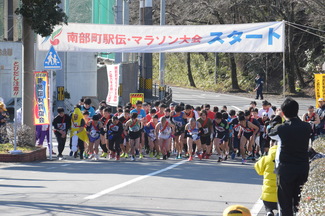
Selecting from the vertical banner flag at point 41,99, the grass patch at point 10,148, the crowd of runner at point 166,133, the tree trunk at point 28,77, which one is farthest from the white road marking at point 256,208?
the tree trunk at point 28,77

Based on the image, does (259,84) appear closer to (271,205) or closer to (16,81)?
(16,81)

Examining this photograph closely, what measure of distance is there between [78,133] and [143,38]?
4.63 m

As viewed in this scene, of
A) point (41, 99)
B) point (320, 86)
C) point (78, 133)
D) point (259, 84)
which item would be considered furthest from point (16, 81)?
point (259, 84)

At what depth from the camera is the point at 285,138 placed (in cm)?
763

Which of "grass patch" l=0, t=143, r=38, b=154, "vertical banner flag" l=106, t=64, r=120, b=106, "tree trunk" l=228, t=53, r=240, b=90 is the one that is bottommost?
"grass patch" l=0, t=143, r=38, b=154

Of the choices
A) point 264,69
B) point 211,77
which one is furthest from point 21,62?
point 211,77

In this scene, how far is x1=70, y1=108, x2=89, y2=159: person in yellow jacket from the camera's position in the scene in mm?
18609

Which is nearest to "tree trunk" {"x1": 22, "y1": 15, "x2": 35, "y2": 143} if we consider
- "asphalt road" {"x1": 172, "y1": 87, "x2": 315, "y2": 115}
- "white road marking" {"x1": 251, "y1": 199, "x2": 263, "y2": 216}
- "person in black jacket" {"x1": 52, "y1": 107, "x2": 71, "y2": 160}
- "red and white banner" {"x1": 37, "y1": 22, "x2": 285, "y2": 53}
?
"person in black jacket" {"x1": 52, "y1": 107, "x2": 71, "y2": 160}

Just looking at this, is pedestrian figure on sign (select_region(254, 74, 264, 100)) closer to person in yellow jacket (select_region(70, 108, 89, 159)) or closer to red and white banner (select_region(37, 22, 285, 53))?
red and white banner (select_region(37, 22, 285, 53))

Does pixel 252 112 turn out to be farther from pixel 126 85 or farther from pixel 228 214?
pixel 126 85

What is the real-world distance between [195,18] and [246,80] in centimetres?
820

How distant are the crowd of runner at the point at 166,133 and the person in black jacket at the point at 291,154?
10637mm

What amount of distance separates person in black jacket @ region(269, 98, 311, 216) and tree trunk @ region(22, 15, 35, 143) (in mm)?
12439

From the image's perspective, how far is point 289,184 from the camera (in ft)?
25.2
